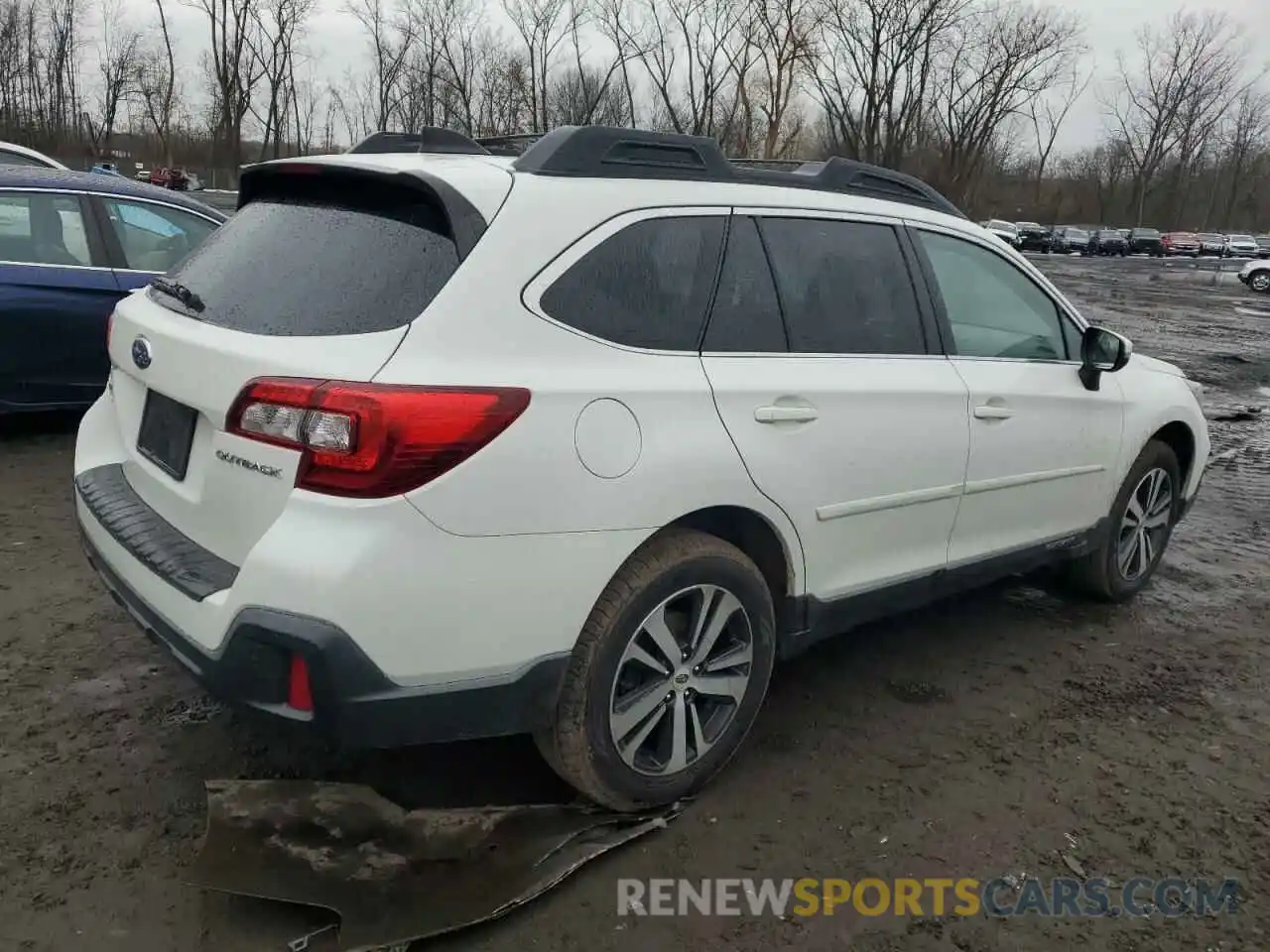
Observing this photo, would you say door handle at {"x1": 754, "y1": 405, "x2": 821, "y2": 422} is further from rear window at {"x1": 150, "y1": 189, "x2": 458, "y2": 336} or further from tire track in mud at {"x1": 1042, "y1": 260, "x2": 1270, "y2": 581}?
tire track in mud at {"x1": 1042, "y1": 260, "x2": 1270, "y2": 581}


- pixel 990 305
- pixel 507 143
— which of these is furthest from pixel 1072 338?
pixel 507 143

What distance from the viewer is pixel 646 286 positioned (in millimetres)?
2717

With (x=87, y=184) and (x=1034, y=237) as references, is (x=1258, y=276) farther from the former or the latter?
(x=87, y=184)

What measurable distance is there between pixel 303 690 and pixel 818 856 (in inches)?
57.3

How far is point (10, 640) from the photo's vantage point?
3709 mm

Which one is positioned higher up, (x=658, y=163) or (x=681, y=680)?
(x=658, y=163)

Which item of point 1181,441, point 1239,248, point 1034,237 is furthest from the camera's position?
point 1239,248

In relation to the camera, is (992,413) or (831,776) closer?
(831,776)

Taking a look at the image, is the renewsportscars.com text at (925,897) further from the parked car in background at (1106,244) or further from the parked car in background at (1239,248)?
the parked car in background at (1239,248)

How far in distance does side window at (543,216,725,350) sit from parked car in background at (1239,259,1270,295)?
35.9 meters

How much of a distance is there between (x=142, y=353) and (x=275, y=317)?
0.56 m

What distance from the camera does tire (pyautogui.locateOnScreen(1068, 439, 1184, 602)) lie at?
453 centimetres

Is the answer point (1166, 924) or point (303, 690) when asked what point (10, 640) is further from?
point (1166, 924)

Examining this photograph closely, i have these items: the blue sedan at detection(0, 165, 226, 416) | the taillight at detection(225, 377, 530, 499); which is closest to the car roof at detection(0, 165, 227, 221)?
the blue sedan at detection(0, 165, 226, 416)
